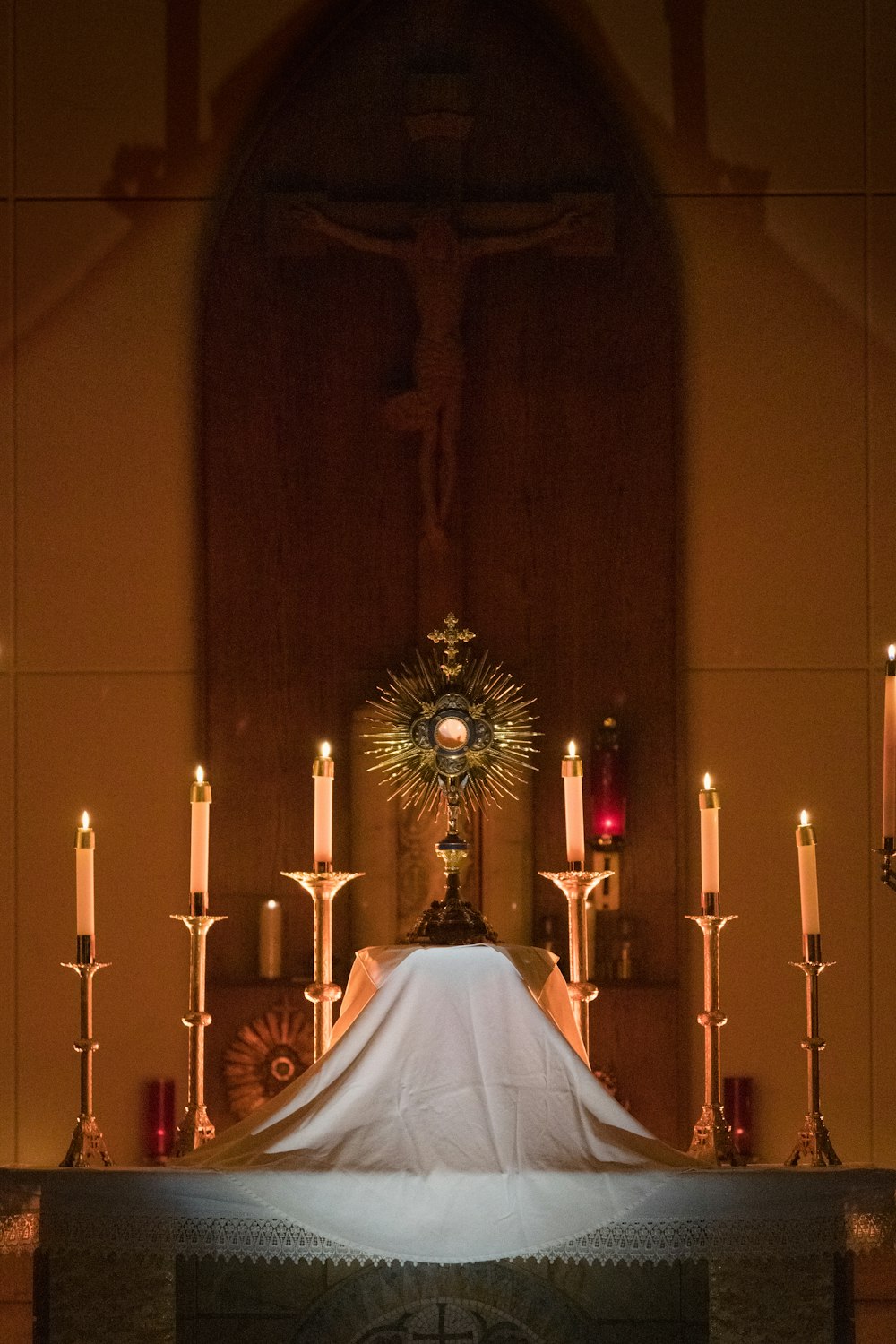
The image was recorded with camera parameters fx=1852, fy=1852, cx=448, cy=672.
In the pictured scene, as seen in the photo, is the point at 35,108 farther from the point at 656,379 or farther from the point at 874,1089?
the point at 874,1089

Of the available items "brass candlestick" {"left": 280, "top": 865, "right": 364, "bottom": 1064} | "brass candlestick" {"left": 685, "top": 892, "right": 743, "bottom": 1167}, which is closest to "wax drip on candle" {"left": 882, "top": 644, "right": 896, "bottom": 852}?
"brass candlestick" {"left": 685, "top": 892, "right": 743, "bottom": 1167}

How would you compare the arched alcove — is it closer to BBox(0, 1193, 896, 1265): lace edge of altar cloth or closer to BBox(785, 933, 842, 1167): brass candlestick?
BBox(785, 933, 842, 1167): brass candlestick

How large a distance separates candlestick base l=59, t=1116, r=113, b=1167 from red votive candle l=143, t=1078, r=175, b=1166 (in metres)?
1.30

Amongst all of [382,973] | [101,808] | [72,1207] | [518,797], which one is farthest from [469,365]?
[72,1207]

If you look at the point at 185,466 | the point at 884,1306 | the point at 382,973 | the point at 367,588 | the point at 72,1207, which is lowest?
the point at 884,1306

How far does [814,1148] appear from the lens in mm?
3613

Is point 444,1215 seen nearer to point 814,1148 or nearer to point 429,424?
point 814,1148

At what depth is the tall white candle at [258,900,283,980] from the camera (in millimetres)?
4945

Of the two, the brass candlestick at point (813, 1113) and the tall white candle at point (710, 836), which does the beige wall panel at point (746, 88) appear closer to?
the tall white candle at point (710, 836)

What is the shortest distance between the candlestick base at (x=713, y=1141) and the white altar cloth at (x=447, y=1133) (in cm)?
38

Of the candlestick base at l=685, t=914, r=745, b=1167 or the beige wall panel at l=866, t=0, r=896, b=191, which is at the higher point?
the beige wall panel at l=866, t=0, r=896, b=191

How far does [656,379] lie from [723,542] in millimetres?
482

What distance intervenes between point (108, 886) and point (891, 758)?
8.16 feet

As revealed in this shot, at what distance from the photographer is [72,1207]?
10.6ft
